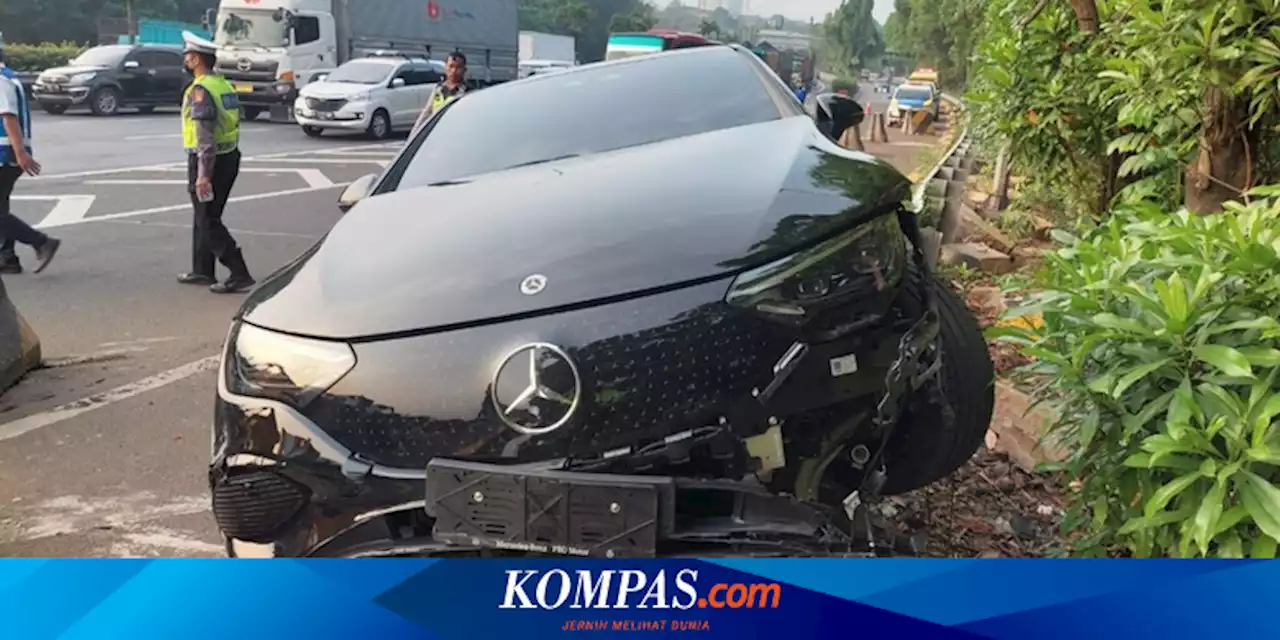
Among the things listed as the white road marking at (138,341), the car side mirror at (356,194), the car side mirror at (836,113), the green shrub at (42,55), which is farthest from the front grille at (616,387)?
the green shrub at (42,55)

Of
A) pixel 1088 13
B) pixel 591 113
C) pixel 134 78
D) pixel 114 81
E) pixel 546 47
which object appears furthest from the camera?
pixel 546 47

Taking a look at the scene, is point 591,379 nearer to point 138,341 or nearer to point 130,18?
point 138,341

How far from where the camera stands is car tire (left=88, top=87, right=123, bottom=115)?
64.6ft

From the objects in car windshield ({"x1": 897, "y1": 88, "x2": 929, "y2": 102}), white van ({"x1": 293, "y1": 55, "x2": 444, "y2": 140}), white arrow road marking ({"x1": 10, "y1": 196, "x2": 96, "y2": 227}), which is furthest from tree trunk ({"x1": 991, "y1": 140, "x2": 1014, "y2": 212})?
car windshield ({"x1": 897, "y1": 88, "x2": 929, "y2": 102})

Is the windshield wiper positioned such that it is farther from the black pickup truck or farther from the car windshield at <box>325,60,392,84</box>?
the black pickup truck

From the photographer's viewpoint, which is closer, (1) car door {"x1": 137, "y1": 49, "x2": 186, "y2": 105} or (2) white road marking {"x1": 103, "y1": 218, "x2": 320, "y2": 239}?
(2) white road marking {"x1": 103, "y1": 218, "x2": 320, "y2": 239}

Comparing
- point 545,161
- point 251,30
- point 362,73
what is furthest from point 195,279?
point 251,30

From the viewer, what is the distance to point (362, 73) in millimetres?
19328

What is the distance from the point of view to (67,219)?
348 inches

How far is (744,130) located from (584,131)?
23.0 inches

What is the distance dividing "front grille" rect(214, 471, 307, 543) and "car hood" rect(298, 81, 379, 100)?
1685 cm

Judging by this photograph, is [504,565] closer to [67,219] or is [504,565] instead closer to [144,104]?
[67,219]

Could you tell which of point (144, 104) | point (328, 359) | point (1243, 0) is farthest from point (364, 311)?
point (144, 104)

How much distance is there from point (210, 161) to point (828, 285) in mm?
5427
